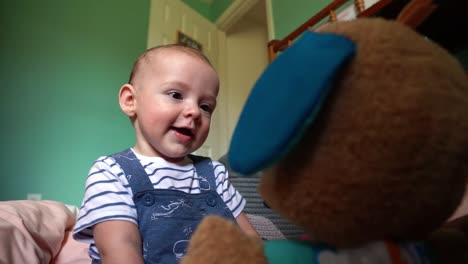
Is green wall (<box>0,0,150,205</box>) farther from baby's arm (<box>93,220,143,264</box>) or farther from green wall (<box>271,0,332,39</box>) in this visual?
baby's arm (<box>93,220,143,264</box>)

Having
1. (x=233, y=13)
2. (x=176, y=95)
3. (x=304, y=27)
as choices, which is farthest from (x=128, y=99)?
(x=233, y=13)

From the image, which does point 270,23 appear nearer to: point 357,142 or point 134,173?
point 134,173

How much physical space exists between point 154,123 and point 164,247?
9.8 inches


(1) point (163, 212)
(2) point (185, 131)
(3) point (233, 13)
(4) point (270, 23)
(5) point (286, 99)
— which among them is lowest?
(1) point (163, 212)

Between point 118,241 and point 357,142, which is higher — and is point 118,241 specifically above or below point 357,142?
below

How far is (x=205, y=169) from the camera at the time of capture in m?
0.71

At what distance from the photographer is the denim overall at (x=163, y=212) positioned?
528mm

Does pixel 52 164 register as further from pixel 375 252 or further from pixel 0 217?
pixel 375 252

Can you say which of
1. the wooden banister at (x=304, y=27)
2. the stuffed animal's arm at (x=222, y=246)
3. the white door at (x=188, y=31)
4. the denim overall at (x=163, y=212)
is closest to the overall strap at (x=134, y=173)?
the denim overall at (x=163, y=212)

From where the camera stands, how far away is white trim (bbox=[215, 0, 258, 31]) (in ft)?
9.29

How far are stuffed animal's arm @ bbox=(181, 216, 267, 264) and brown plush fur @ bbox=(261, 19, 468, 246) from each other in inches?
1.8

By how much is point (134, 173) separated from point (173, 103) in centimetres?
16

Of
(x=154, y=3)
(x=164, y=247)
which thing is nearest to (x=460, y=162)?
(x=164, y=247)

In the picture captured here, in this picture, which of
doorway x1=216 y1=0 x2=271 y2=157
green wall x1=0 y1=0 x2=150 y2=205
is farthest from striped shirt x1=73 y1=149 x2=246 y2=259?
doorway x1=216 y1=0 x2=271 y2=157
